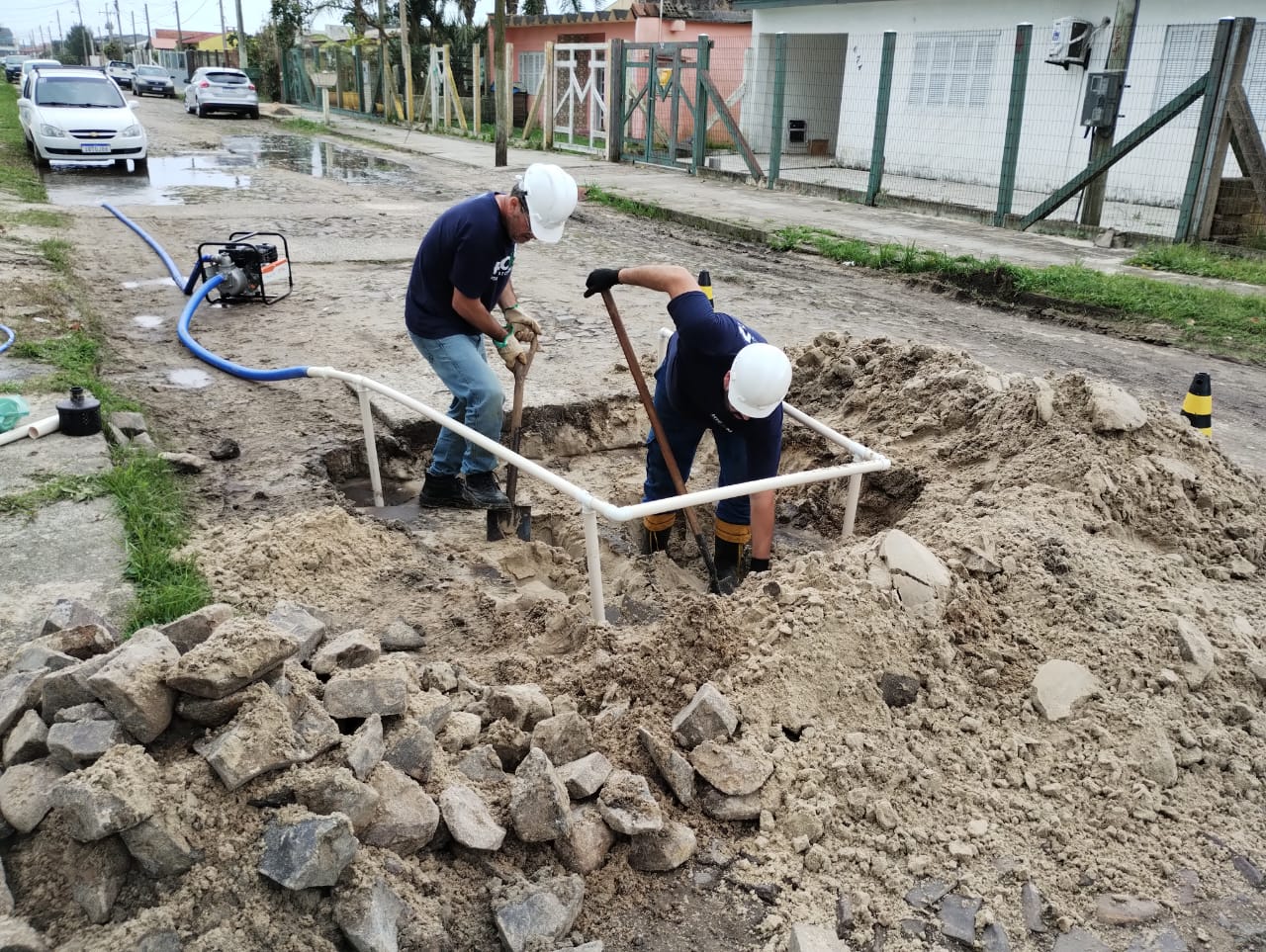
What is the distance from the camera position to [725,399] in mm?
4230

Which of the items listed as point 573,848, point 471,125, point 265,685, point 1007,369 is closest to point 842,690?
point 573,848

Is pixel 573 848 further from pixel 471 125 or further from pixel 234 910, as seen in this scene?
pixel 471 125

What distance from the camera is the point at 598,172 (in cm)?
1798

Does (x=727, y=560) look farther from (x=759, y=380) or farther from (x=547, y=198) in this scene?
(x=547, y=198)

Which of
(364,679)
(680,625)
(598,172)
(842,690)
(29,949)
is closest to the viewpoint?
(29,949)

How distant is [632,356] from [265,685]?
252 cm

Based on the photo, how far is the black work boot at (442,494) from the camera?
5.16 meters

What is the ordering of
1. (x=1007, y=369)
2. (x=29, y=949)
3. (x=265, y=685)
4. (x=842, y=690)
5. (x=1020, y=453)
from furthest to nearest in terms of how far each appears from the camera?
(x=1007, y=369) < (x=1020, y=453) < (x=842, y=690) < (x=265, y=685) < (x=29, y=949)

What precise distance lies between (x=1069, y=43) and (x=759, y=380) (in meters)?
11.3

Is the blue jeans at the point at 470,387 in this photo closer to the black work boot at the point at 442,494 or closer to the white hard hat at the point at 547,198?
the black work boot at the point at 442,494

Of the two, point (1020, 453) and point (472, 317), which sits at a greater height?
point (472, 317)

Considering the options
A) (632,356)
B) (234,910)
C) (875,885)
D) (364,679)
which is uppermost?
(632,356)

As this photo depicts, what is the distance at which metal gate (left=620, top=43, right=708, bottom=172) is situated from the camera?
17422mm

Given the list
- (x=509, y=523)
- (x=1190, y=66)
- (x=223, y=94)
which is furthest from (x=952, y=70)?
(x=223, y=94)
